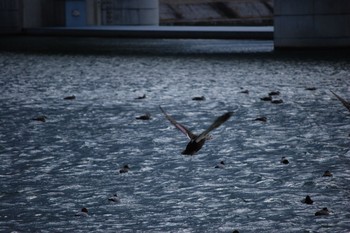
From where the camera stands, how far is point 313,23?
23.1 m

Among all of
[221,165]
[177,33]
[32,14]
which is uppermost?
[221,165]

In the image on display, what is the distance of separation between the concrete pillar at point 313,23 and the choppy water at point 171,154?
7267 millimetres

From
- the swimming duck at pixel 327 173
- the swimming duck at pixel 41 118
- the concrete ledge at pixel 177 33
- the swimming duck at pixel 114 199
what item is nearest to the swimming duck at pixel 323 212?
the swimming duck at pixel 327 173

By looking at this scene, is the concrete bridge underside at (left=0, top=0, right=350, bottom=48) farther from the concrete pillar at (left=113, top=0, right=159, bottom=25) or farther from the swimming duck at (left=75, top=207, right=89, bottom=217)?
the swimming duck at (left=75, top=207, right=89, bottom=217)

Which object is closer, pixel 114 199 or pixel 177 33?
pixel 114 199

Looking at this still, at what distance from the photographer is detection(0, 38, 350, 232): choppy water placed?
18.9 ft

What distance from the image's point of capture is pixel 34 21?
4212 centimetres

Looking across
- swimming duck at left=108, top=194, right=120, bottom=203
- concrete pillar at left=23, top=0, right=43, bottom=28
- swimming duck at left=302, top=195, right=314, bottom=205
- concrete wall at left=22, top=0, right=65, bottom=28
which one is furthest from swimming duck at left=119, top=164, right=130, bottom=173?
concrete wall at left=22, top=0, right=65, bottom=28

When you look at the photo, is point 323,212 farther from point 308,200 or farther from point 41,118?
point 41,118

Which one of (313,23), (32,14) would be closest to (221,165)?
(313,23)

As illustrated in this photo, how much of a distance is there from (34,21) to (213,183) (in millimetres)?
36256

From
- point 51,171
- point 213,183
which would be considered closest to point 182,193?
point 213,183

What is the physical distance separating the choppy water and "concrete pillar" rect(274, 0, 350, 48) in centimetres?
727

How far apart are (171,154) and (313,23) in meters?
15.7
